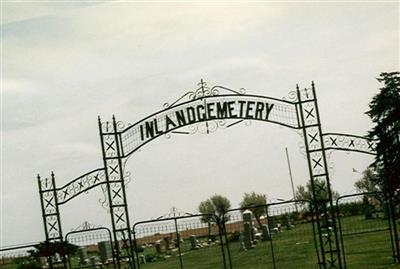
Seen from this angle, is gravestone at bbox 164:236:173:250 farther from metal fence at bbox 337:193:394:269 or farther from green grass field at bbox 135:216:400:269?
metal fence at bbox 337:193:394:269

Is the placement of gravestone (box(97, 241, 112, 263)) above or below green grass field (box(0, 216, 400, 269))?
above

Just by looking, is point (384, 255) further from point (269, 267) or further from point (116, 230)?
point (116, 230)

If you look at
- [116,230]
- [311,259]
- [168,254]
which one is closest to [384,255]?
[311,259]

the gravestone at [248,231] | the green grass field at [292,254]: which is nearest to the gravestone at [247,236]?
the gravestone at [248,231]

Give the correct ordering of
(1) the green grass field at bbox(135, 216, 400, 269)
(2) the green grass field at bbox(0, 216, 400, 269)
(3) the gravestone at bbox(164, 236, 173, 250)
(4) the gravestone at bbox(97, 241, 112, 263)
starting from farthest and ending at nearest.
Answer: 1. (3) the gravestone at bbox(164, 236, 173, 250)
2. (4) the gravestone at bbox(97, 241, 112, 263)
3. (1) the green grass field at bbox(135, 216, 400, 269)
4. (2) the green grass field at bbox(0, 216, 400, 269)

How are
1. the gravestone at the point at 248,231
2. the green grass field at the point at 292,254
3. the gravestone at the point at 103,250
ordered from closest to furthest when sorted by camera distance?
the green grass field at the point at 292,254 → the gravestone at the point at 248,231 → the gravestone at the point at 103,250

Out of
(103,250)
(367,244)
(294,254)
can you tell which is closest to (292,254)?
(294,254)

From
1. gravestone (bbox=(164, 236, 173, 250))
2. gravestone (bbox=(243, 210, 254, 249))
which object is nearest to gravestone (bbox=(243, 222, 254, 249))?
gravestone (bbox=(243, 210, 254, 249))

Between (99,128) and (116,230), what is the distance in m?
2.47

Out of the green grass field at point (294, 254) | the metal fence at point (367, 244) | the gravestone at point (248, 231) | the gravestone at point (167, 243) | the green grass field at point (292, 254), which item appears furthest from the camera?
the gravestone at point (167, 243)

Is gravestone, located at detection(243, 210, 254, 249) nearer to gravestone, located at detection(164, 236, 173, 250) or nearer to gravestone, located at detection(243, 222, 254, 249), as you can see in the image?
gravestone, located at detection(243, 222, 254, 249)

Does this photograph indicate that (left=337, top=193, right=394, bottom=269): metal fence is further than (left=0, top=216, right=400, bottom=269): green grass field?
No

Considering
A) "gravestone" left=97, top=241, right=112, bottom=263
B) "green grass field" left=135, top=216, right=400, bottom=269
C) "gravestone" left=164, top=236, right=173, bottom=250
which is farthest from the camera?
"gravestone" left=164, top=236, right=173, bottom=250

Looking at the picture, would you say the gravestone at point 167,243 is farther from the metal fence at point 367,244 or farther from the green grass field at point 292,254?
the metal fence at point 367,244
